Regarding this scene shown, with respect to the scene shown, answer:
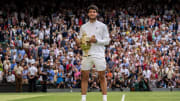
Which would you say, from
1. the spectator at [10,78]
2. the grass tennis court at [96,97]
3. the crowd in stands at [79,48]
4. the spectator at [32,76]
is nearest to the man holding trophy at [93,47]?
the grass tennis court at [96,97]

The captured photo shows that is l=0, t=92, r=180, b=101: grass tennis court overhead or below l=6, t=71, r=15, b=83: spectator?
below

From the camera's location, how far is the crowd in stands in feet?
82.6

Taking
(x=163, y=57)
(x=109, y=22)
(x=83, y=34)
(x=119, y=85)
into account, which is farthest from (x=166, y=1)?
(x=83, y=34)

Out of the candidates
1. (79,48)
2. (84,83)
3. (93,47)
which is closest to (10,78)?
(79,48)

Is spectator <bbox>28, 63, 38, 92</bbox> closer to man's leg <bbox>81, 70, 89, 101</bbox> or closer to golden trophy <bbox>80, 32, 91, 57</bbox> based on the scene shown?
man's leg <bbox>81, 70, 89, 101</bbox>

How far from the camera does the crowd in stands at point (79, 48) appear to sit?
2519cm

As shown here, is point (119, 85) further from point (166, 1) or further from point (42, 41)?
point (166, 1)

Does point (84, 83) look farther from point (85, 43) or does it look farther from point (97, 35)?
point (97, 35)

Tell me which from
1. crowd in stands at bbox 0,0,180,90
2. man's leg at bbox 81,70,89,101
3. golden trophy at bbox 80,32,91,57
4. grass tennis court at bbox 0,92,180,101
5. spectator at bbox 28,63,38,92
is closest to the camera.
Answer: golden trophy at bbox 80,32,91,57

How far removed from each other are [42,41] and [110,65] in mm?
4921

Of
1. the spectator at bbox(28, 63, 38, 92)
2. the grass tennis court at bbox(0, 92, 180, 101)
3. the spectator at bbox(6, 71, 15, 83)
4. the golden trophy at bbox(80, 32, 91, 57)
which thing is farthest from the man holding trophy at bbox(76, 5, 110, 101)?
the spectator at bbox(6, 71, 15, 83)

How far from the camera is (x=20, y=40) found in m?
27.6

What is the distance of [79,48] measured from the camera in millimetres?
28484

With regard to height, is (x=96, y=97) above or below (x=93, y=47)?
below
